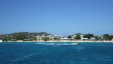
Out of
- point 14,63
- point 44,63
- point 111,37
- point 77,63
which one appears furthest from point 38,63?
point 111,37

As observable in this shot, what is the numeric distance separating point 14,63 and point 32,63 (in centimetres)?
276

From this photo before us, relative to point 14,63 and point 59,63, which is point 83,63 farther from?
point 14,63

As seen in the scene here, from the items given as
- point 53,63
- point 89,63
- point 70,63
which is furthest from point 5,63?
point 89,63

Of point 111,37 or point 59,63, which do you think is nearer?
point 59,63

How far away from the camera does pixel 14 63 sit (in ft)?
128

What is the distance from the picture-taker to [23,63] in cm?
3950

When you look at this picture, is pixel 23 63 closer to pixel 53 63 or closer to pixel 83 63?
pixel 53 63

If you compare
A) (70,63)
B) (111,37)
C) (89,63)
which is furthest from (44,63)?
(111,37)

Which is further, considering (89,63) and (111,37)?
(111,37)

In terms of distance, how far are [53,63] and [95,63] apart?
6598mm

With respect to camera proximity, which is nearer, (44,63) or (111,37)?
(44,63)

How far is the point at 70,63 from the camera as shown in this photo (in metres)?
39.7

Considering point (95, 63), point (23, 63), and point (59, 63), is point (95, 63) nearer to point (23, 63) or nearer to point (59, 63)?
point (59, 63)

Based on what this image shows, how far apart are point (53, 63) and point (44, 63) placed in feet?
4.59
